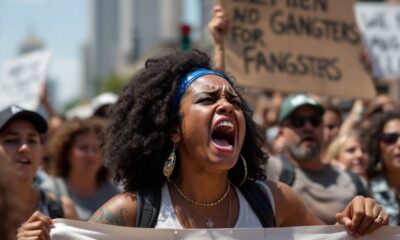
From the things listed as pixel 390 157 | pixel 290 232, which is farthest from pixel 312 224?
pixel 390 157

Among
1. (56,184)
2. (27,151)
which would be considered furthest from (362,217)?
Result: (56,184)

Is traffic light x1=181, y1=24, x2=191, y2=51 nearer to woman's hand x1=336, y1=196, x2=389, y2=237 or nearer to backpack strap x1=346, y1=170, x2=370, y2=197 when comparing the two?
backpack strap x1=346, y1=170, x2=370, y2=197

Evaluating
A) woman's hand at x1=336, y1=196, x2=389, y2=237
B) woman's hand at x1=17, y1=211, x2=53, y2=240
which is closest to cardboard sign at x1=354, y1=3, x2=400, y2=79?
→ woman's hand at x1=336, y1=196, x2=389, y2=237

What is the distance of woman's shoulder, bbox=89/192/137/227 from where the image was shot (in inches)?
131

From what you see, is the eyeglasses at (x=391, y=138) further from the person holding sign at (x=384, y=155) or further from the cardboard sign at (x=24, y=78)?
the cardboard sign at (x=24, y=78)

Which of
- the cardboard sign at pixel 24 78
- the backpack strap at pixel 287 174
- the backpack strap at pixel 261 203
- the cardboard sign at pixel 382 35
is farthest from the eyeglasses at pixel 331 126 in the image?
the backpack strap at pixel 261 203

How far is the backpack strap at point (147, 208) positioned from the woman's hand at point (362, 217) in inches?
28.9

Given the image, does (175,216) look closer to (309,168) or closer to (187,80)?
(187,80)

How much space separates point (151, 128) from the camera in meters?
3.62

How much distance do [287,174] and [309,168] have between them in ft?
1.59

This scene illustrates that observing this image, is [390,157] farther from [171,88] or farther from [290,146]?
[171,88]

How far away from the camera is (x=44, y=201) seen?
4.49m

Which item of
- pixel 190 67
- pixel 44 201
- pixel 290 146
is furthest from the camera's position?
pixel 290 146

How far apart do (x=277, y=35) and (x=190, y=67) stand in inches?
97.0
